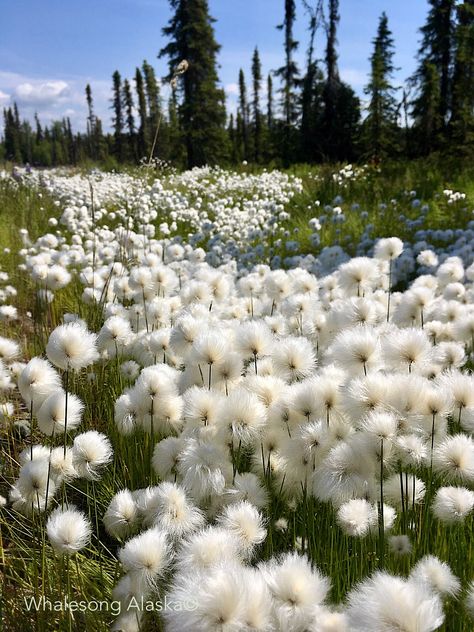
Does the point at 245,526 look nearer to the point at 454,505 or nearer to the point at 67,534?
the point at 67,534

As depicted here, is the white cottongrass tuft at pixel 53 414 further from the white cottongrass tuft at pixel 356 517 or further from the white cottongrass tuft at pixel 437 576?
the white cottongrass tuft at pixel 437 576

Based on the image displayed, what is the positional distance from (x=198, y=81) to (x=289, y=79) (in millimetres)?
8482

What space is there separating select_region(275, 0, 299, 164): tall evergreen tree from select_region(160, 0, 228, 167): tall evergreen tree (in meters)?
4.03

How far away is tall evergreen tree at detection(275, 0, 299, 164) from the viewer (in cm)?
3186

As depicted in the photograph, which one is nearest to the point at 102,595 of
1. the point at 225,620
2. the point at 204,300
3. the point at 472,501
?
the point at 225,620

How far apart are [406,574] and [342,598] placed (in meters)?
0.21

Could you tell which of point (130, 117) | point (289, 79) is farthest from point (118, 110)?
point (289, 79)

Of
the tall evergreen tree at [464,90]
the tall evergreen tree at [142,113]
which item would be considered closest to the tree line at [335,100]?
the tall evergreen tree at [464,90]

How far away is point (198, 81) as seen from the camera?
3103cm

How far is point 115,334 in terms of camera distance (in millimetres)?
3072

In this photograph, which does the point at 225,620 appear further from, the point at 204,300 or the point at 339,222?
the point at 339,222

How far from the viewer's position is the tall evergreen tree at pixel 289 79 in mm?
31858

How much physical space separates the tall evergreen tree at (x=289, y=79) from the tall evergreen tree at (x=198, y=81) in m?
4.03

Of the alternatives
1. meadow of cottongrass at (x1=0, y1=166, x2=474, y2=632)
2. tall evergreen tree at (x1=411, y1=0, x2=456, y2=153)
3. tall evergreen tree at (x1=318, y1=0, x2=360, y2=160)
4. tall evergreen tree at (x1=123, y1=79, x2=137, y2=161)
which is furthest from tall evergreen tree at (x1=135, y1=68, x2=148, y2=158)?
meadow of cottongrass at (x1=0, y1=166, x2=474, y2=632)
